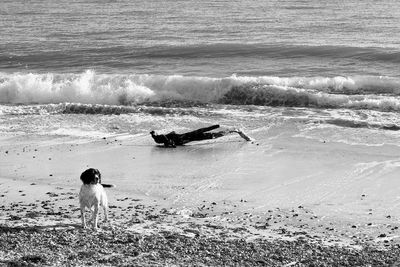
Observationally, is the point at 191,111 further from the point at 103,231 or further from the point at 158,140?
the point at 103,231

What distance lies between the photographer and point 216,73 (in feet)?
95.1

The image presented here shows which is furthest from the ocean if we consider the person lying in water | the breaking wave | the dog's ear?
the dog's ear

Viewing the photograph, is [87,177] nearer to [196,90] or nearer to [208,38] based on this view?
[196,90]

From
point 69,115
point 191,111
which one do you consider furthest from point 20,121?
point 191,111

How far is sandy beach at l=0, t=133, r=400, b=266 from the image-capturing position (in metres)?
10.5

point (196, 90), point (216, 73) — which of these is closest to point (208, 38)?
point (216, 73)

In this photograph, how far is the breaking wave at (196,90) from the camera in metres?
23.9

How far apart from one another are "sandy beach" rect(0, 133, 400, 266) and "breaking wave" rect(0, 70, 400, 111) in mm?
6362

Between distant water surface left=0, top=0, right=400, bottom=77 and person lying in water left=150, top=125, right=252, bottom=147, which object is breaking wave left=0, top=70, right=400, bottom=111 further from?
person lying in water left=150, top=125, right=252, bottom=147

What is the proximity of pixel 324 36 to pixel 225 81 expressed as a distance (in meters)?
11.4

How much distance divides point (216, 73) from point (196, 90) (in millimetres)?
3657

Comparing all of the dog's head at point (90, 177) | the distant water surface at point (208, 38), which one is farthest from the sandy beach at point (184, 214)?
the distant water surface at point (208, 38)

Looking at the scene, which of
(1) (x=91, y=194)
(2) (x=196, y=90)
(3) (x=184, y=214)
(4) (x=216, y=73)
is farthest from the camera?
(4) (x=216, y=73)

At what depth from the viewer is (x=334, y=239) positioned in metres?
11.4
